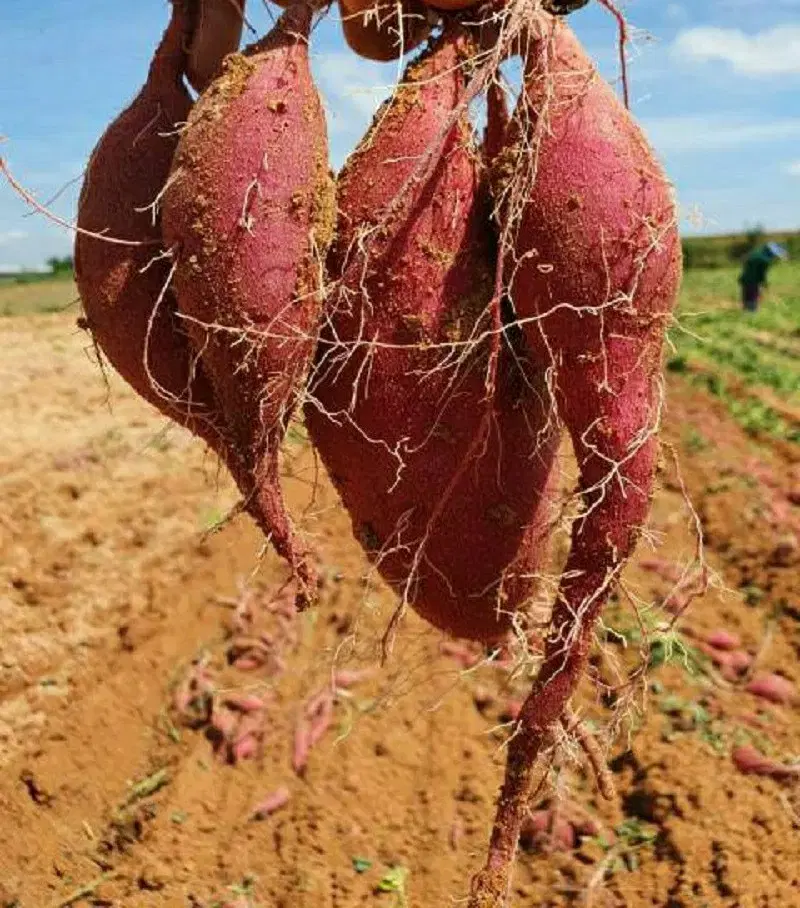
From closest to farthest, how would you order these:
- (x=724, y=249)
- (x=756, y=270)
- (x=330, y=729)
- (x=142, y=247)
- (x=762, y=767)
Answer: (x=142, y=247), (x=762, y=767), (x=330, y=729), (x=756, y=270), (x=724, y=249)

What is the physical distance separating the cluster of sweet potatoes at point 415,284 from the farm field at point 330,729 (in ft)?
0.64

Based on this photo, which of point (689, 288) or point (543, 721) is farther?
point (689, 288)

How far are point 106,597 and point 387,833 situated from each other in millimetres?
1619

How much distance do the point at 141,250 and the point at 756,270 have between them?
17618 millimetres

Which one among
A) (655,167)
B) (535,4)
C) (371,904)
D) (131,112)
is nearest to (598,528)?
(655,167)

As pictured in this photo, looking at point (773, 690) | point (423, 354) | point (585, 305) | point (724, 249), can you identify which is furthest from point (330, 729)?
point (724, 249)

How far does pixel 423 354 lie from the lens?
148cm

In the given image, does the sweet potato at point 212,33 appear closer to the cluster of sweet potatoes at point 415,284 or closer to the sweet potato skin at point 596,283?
the cluster of sweet potatoes at point 415,284

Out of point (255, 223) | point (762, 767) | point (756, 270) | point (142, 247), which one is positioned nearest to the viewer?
point (255, 223)

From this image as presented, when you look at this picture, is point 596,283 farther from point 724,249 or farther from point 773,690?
point 724,249

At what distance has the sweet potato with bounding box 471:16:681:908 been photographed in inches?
54.9

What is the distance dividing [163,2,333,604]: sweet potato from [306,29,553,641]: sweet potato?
7cm

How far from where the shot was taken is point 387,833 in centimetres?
288

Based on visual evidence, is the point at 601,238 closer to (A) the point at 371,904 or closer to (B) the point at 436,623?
(B) the point at 436,623
